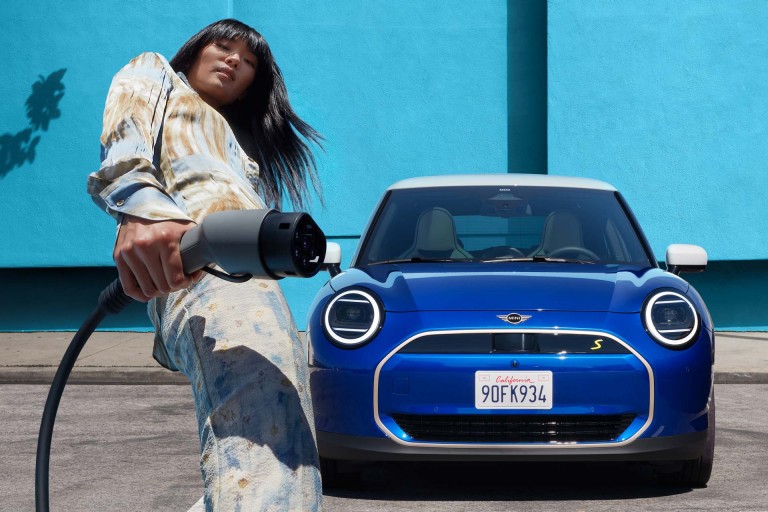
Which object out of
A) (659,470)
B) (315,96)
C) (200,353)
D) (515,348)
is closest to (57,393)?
(200,353)

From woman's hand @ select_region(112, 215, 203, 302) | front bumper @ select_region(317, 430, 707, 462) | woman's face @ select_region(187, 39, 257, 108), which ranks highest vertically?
woman's face @ select_region(187, 39, 257, 108)

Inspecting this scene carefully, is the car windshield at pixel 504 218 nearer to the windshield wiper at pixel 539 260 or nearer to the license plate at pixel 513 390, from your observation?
the windshield wiper at pixel 539 260

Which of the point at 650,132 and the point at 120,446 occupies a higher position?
the point at 650,132

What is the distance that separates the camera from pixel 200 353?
Result: 1988 mm

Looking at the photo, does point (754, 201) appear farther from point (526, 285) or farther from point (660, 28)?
point (526, 285)

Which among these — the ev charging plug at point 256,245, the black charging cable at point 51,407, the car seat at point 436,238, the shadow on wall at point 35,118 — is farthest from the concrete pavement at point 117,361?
the ev charging plug at point 256,245

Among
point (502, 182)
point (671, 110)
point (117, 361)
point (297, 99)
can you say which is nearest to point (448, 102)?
point (297, 99)

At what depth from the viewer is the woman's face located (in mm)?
2639

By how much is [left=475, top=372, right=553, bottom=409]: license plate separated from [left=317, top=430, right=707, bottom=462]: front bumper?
18cm

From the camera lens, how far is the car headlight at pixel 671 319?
4.89 m

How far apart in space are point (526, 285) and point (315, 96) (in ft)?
28.3

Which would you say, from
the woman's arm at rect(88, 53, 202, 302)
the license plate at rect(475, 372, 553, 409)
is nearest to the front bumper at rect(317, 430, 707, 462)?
the license plate at rect(475, 372, 553, 409)

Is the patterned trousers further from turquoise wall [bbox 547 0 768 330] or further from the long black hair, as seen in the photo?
turquoise wall [bbox 547 0 768 330]

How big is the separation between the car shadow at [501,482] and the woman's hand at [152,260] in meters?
3.39
